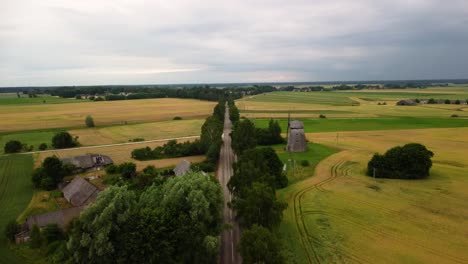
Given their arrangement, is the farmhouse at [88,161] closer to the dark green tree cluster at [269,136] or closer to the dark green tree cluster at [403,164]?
the dark green tree cluster at [269,136]

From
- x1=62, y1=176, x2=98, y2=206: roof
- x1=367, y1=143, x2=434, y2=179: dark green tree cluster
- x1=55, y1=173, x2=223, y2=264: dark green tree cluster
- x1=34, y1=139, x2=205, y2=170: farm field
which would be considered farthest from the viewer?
x1=34, y1=139, x2=205, y2=170: farm field

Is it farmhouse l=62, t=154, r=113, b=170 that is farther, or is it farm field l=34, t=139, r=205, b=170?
farm field l=34, t=139, r=205, b=170

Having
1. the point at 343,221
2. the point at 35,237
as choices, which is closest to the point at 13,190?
the point at 35,237

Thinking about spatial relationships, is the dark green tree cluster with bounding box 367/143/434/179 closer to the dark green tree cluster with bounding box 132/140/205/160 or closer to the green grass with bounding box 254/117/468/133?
the dark green tree cluster with bounding box 132/140/205/160

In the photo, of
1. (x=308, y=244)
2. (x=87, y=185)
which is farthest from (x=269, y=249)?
(x=87, y=185)

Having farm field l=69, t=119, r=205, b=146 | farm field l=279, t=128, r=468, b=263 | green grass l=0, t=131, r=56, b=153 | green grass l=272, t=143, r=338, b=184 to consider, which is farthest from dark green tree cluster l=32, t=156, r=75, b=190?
green grass l=272, t=143, r=338, b=184

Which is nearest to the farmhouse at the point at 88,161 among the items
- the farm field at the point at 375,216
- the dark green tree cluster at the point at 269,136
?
the farm field at the point at 375,216
